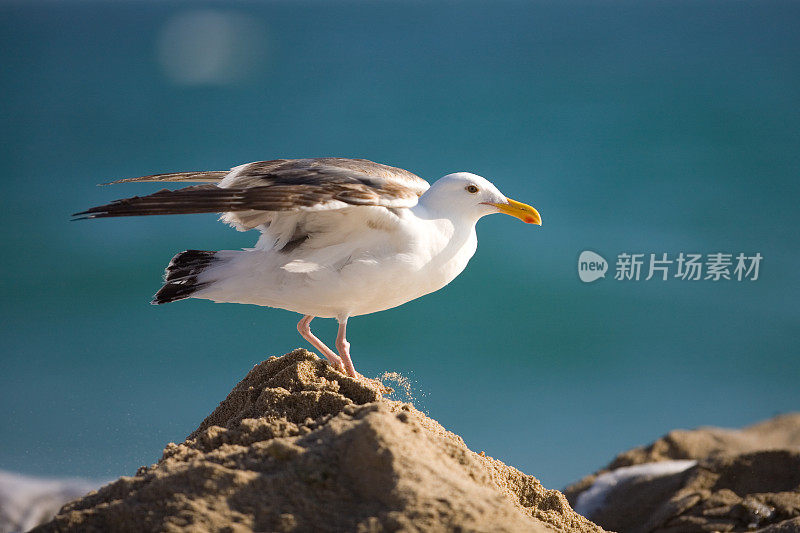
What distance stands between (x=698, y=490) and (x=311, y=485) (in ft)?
14.6

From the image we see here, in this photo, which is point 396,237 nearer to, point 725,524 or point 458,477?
point 458,477

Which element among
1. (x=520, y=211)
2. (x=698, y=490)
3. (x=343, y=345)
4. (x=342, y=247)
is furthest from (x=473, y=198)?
(x=698, y=490)

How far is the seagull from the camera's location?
4410 millimetres

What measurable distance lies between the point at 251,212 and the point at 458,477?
2.39m

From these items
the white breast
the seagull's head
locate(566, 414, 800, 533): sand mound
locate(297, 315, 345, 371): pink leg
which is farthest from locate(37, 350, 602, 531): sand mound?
locate(566, 414, 800, 533): sand mound

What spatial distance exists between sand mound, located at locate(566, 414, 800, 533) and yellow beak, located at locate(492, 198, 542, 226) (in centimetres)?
237

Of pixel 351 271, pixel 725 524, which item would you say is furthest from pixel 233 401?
pixel 725 524

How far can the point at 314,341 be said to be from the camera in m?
5.02

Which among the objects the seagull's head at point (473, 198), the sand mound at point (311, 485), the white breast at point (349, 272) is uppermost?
the seagull's head at point (473, 198)

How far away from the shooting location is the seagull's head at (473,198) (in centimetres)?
485

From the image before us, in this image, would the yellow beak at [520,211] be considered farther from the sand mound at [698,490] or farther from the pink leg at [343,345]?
the sand mound at [698,490]

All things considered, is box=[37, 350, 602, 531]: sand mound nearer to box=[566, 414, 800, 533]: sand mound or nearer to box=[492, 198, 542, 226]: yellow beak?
box=[492, 198, 542, 226]: yellow beak

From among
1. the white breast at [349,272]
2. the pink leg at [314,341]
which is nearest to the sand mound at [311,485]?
the white breast at [349,272]

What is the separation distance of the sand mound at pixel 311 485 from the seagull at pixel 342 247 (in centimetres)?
115
